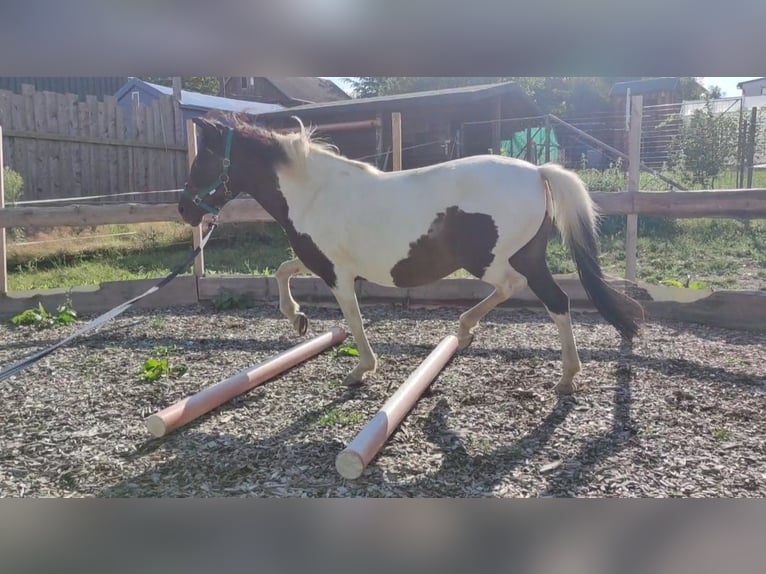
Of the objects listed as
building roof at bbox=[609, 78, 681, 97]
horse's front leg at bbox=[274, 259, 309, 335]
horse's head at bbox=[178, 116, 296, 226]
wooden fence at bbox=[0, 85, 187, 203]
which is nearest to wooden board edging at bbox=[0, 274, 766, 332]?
building roof at bbox=[609, 78, 681, 97]

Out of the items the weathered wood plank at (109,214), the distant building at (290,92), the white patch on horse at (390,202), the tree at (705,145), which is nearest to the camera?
the white patch on horse at (390,202)

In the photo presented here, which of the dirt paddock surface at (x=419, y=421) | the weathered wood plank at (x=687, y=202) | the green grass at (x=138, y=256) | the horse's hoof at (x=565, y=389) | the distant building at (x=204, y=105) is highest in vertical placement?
the distant building at (x=204, y=105)

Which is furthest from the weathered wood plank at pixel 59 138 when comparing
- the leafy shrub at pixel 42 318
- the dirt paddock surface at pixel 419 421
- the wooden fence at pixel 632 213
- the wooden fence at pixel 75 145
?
the dirt paddock surface at pixel 419 421

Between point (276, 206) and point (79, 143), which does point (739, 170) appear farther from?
point (79, 143)

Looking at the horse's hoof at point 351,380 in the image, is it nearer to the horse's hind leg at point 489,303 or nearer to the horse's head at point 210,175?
the horse's hind leg at point 489,303

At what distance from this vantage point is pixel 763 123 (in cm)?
Result: 959

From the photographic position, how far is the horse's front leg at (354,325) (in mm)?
4109

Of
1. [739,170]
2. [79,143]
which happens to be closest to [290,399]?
[79,143]

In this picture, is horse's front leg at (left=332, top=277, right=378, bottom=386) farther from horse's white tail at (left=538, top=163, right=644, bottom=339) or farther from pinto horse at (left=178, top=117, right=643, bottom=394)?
horse's white tail at (left=538, top=163, right=644, bottom=339)

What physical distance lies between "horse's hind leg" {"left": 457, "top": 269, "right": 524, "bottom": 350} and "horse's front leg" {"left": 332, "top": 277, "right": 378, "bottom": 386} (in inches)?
31.5

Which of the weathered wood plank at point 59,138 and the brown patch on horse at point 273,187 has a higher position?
the weathered wood plank at point 59,138

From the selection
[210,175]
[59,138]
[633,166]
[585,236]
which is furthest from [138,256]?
[585,236]

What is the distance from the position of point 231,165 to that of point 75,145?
5536 millimetres
